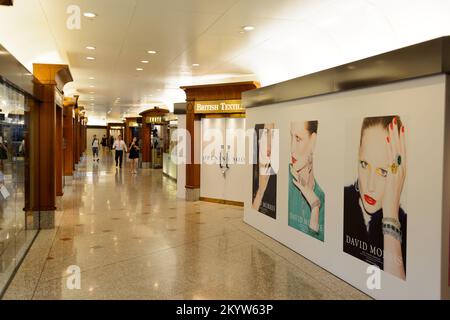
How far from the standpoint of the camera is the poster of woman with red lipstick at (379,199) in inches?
159

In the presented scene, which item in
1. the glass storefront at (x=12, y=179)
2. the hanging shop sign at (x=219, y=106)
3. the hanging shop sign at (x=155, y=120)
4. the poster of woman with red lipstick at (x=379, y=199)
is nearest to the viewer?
the poster of woman with red lipstick at (x=379, y=199)

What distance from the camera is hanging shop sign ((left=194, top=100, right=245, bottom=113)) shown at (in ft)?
33.4

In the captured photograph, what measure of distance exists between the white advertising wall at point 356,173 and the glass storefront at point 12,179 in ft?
12.9

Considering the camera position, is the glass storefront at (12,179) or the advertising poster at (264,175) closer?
the glass storefront at (12,179)

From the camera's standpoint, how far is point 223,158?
10680 millimetres

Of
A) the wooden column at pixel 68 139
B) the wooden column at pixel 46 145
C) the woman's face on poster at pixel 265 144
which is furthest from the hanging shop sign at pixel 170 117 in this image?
the woman's face on poster at pixel 265 144

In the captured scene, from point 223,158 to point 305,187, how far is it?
489cm

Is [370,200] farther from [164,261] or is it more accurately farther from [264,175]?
[264,175]

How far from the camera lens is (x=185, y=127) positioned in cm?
1135

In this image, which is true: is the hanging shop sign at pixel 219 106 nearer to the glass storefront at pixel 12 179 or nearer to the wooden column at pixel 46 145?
the wooden column at pixel 46 145

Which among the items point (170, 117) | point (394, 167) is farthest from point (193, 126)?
point (170, 117)

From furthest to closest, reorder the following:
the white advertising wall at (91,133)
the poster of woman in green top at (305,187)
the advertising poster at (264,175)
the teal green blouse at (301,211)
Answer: the white advertising wall at (91,133)
the advertising poster at (264,175)
the poster of woman in green top at (305,187)
the teal green blouse at (301,211)
